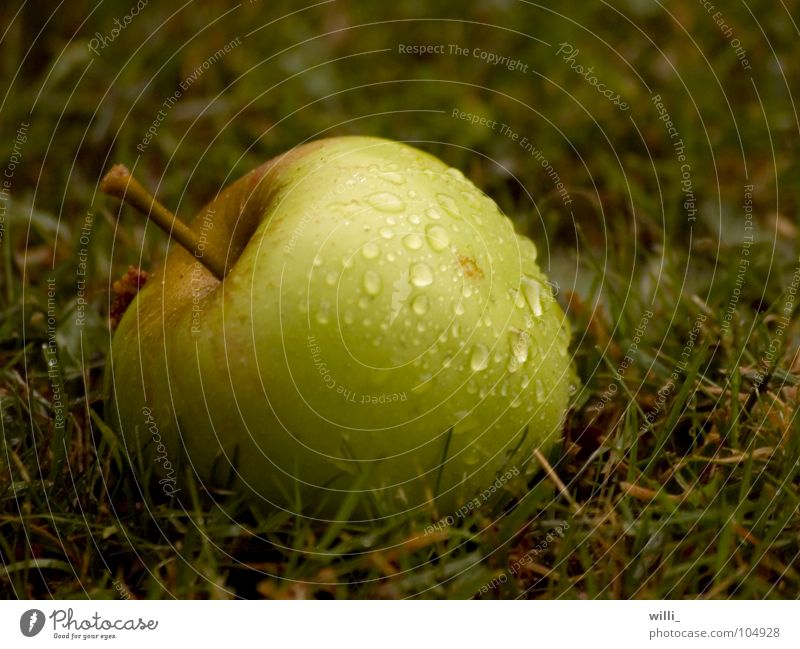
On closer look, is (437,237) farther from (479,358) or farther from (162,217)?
(162,217)

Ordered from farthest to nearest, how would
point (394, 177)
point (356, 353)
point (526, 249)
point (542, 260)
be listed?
point (542, 260), point (526, 249), point (394, 177), point (356, 353)

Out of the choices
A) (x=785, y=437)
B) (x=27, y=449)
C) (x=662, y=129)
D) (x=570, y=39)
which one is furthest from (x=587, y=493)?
(x=570, y=39)

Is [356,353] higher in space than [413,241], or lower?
lower

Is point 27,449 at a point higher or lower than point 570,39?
lower
